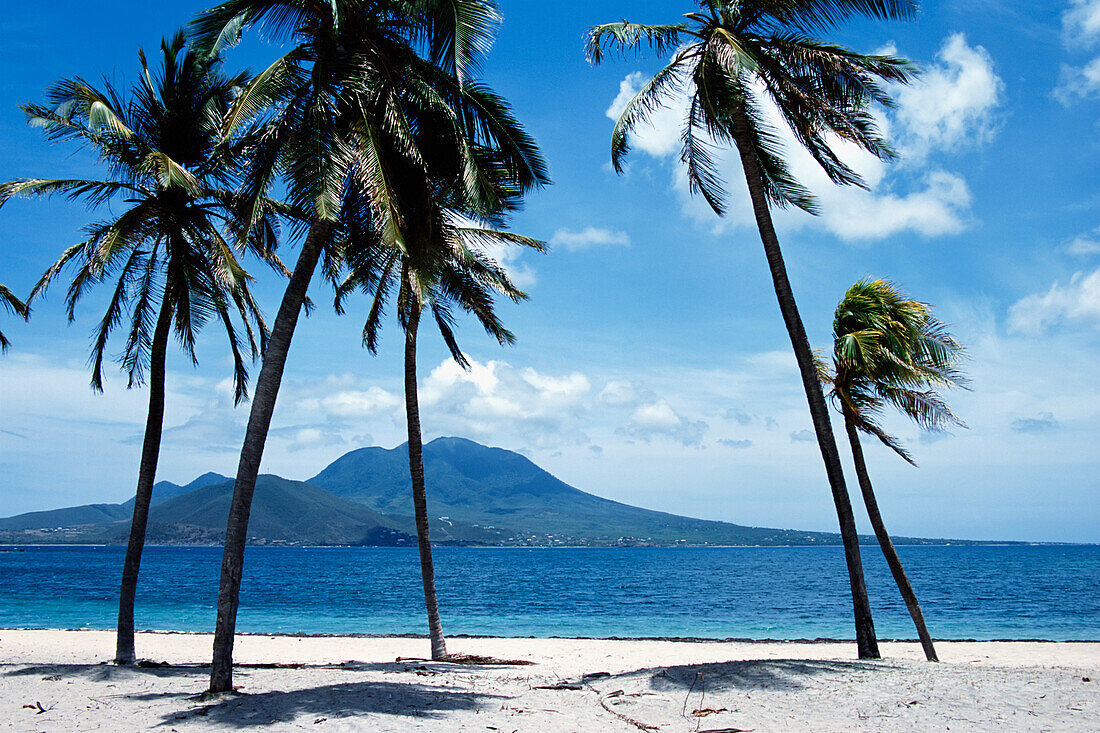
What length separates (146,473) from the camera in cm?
1227

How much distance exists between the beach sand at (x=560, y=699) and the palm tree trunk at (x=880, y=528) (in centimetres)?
131

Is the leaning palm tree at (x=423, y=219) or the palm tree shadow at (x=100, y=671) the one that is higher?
the leaning palm tree at (x=423, y=219)

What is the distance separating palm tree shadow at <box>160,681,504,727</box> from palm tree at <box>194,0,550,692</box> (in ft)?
2.38

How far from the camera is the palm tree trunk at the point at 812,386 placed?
11.8m

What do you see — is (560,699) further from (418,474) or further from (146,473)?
(146,473)

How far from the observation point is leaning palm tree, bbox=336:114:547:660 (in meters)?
9.66

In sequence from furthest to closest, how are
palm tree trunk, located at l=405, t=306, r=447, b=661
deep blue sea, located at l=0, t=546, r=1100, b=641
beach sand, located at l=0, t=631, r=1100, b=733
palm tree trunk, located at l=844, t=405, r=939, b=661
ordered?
deep blue sea, located at l=0, t=546, r=1100, b=641 → palm tree trunk, located at l=405, t=306, r=447, b=661 → palm tree trunk, located at l=844, t=405, r=939, b=661 → beach sand, located at l=0, t=631, r=1100, b=733

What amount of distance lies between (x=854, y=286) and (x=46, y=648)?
19.9 meters

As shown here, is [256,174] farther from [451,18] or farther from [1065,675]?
[1065,675]

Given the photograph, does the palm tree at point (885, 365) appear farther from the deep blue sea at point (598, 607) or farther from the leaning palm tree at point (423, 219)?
the deep blue sea at point (598, 607)

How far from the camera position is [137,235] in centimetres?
1216

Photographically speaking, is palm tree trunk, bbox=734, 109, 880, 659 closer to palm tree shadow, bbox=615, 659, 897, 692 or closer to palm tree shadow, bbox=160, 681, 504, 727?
palm tree shadow, bbox=615, 659, 897, 692

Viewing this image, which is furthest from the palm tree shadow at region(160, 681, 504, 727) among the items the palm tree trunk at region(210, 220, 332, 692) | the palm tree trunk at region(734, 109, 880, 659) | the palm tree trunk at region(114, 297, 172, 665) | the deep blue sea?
the deep blue sea

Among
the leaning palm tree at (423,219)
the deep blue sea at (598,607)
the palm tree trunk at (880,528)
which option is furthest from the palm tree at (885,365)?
the deep blue sea at (598,607)
